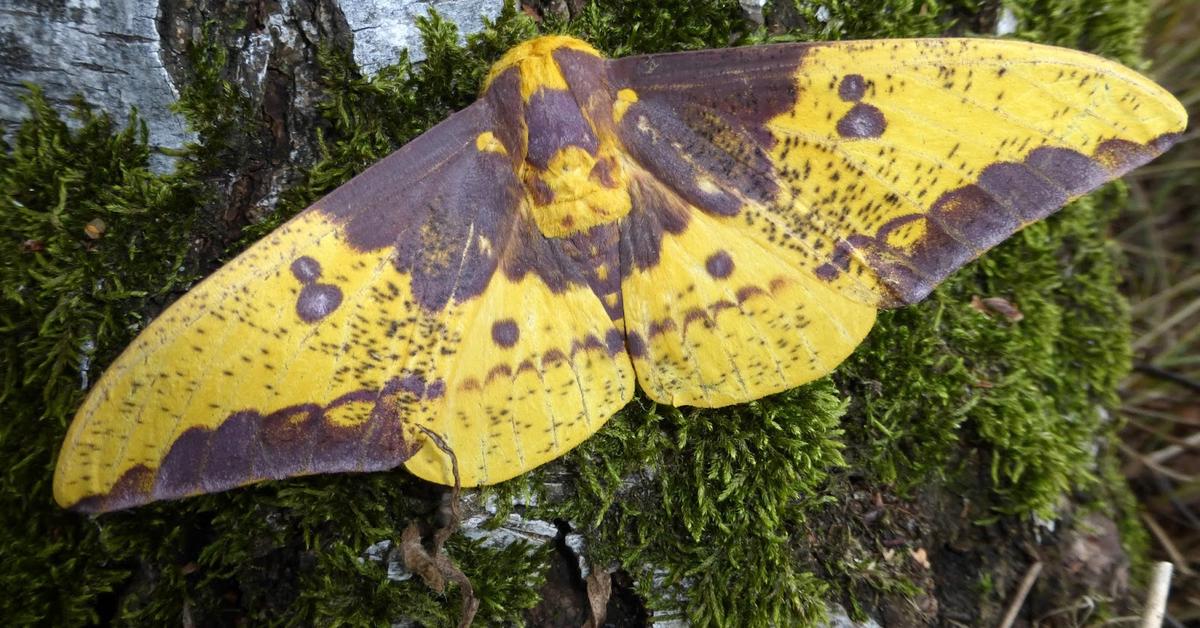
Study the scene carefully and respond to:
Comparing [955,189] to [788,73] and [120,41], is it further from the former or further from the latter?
[120,41]

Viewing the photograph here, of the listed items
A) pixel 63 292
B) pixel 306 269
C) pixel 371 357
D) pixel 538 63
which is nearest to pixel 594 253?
pixel 538 63

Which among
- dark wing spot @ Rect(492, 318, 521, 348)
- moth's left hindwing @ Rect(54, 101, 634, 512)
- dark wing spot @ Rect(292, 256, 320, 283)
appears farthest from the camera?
dark wing spot @ Rect(492, 318, 521, 348)

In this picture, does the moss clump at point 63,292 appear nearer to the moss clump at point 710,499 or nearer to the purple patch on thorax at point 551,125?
the purple patch on thorax at point 551,125

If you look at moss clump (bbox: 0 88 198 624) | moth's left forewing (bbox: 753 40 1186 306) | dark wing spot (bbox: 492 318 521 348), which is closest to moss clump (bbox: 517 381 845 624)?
dark wing spot (bbox: 492 318 521 348)

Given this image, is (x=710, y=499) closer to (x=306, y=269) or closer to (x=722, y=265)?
(x=722, y=265)

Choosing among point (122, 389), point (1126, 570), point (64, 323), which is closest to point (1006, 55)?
point (1126, 570)

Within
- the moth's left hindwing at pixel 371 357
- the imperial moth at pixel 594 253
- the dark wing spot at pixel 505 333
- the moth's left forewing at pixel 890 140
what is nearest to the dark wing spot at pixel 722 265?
the imperial moth at pixel 594 253

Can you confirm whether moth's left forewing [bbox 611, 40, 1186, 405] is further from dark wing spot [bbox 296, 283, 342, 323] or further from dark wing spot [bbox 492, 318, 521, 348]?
dark wing spot [bbox 296, 283, 342, 323]
